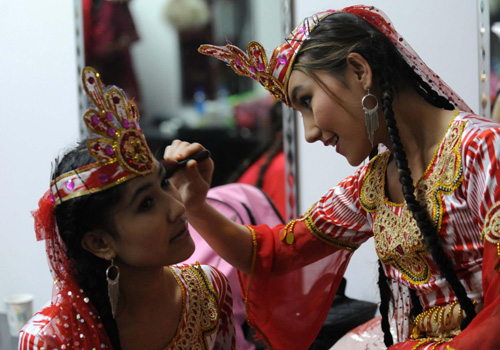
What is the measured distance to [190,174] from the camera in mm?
1381

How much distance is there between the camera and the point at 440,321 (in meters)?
1.21

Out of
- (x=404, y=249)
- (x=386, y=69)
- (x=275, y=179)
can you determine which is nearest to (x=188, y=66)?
(x=275, y=179)

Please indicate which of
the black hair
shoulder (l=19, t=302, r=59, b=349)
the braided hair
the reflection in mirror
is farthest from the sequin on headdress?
the reflection in mirror

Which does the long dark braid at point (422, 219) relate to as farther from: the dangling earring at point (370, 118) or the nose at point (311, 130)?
the nose at point (311, 130)

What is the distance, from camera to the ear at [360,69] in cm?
120

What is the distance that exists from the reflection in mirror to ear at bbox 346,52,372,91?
104cm

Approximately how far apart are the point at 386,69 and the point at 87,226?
67 cm

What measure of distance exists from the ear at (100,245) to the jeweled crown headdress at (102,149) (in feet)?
0.32

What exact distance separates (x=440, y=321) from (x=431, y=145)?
0.35m

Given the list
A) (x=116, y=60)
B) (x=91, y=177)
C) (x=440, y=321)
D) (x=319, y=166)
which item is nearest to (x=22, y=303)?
(x=116, y=60)

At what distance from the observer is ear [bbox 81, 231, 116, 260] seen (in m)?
1.17

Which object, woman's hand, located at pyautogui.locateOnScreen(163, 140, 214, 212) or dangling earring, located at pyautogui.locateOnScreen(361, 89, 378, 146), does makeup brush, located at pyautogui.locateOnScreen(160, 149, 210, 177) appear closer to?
woman's hand, located at pyautogui.locateOnScreen(163, 140, 214, 212)

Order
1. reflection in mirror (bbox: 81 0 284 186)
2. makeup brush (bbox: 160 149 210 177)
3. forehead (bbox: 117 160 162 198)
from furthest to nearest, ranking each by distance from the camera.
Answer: reflection in mirror (bbox: 81 0 284 186) → makeup brush (bbox: 160 149 210 177) → forehead (bbox: 117 160 162 198)

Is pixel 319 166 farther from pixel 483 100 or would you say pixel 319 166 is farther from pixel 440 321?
pixel 440 321
